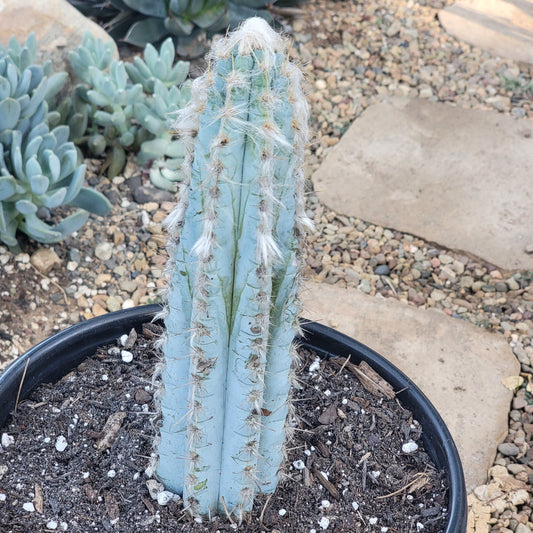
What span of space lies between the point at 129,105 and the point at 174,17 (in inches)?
32.4

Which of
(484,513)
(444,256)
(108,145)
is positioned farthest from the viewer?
(108,145)

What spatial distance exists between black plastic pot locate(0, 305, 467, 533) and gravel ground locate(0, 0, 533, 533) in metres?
0.59

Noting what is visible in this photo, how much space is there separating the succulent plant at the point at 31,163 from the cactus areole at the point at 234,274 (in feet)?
3.68

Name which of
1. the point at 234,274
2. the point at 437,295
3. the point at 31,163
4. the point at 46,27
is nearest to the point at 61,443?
the point at 234,274

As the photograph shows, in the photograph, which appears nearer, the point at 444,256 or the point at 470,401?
the point at 470,401

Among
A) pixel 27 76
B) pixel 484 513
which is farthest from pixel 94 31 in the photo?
pixel 484 513

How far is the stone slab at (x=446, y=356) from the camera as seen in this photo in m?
2.32

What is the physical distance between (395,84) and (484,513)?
235 centimetres

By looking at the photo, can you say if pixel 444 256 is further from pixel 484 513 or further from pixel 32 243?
pixel 32 243

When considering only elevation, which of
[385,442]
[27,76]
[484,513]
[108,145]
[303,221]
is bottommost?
[484,513]

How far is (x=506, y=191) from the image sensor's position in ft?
10.5

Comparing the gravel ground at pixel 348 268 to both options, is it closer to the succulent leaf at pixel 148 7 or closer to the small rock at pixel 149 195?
the small rock at pixel 149 195

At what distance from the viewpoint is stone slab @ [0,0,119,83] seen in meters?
2.98

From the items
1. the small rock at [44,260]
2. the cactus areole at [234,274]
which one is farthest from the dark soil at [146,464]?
the small rock at [44,260]
